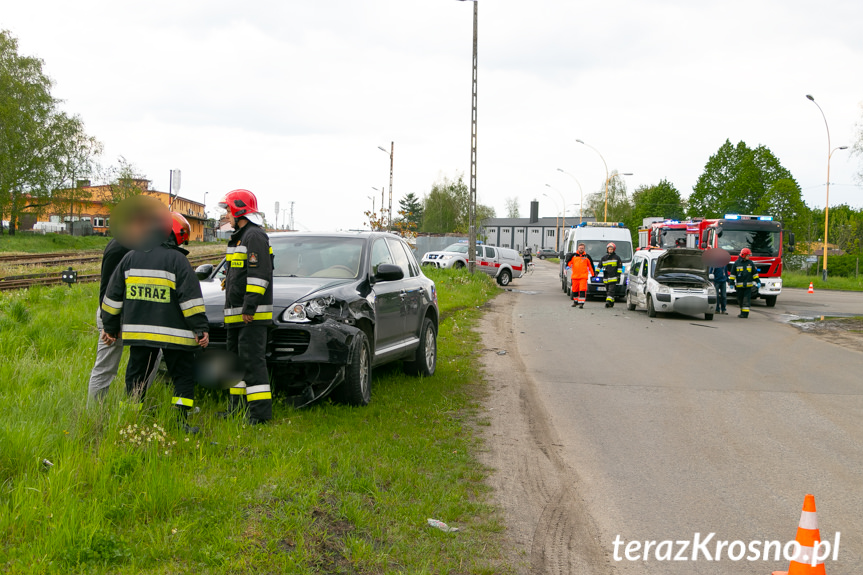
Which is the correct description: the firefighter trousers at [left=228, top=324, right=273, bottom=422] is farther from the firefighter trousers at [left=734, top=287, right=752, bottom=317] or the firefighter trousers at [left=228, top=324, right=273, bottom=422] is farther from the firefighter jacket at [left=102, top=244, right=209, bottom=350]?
the firefighter trousers at [left=734, top=287, right=752, bottom=317]

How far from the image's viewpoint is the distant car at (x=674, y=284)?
1856cm

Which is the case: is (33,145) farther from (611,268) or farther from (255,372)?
(255,372)

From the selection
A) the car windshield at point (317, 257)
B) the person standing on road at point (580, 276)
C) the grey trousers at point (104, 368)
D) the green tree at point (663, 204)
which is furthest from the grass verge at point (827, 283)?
the green tree at point (663, 204)

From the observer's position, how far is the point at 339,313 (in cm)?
668

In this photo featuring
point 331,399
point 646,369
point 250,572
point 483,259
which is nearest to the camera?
point 250,572

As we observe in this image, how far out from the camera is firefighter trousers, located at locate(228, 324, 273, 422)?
5.94 m

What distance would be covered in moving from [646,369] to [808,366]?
105 inches

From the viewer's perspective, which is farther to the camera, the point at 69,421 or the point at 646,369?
the point at 646,369

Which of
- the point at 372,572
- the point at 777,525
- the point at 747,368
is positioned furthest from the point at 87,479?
the point at 747,368

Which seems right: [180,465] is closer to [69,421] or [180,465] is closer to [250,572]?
[69,421]

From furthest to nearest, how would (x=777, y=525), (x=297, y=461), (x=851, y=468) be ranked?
(x=851, y=468) < (x=297, y=461) < (x=777, y=525)

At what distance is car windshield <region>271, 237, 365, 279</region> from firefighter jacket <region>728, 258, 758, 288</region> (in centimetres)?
1530

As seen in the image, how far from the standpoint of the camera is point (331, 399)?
22.7ft

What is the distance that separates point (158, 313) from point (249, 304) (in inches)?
28.5
